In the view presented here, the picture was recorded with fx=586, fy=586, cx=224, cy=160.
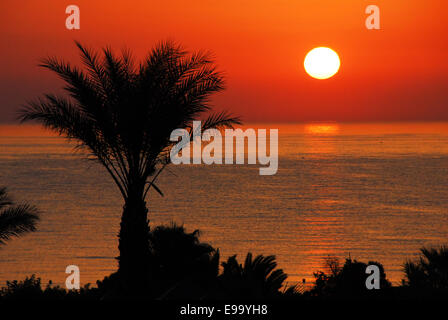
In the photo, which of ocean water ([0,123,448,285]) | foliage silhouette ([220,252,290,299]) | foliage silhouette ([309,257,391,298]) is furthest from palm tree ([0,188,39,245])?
ocean water ([0,123,448,285])

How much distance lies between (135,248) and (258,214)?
47106 mm

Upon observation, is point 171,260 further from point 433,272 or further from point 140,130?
point 433,272

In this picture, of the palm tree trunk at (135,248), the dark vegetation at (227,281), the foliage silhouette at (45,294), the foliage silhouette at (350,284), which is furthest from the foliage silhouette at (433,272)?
the foliage silhouette at (45,294)

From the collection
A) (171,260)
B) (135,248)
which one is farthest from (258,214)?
(135,248)

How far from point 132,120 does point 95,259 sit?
96.8 ft

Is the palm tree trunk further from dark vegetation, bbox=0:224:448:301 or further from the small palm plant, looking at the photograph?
the small palm plant

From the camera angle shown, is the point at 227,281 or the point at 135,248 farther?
the point at 135,248

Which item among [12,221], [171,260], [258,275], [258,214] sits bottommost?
[258,275]

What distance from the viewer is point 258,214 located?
196ft

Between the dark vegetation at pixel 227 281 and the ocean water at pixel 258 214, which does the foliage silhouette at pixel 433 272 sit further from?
the ocean water at pixel 258 214

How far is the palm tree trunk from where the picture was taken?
1291 cm
